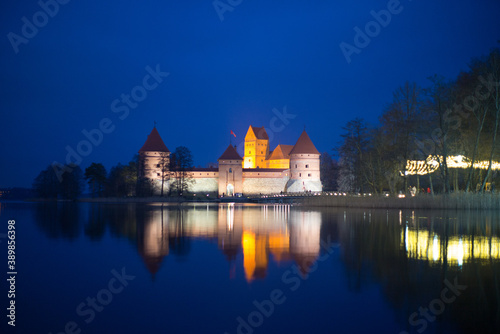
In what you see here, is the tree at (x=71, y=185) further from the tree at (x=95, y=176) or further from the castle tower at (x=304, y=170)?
the castle tower at (x=304, y=170)

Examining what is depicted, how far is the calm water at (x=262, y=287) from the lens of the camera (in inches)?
177

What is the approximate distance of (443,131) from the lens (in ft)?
79.0

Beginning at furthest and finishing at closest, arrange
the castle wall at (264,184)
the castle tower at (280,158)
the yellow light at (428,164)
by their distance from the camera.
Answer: the castle tower at (280,158) < the castle wall at (264,184) < the yellow light at (428,164)

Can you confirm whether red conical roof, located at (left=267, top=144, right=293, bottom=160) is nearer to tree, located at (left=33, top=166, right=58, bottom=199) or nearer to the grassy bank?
tree, located at (left=33, top=166, right=58, bottom=199)

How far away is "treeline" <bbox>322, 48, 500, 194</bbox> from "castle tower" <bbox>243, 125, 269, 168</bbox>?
64.8 meters

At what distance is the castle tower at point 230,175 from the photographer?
6888 centimetres

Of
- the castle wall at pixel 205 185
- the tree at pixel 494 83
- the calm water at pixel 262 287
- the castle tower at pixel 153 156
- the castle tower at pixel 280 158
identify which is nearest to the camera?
the calm water at pixel 262 287

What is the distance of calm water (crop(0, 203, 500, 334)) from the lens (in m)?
4.51

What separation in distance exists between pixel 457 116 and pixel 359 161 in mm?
8276

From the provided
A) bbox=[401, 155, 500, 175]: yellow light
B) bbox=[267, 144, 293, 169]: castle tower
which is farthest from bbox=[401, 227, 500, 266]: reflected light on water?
bbox=[267, 144, 293, 169]: castle tower

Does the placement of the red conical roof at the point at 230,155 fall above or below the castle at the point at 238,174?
above

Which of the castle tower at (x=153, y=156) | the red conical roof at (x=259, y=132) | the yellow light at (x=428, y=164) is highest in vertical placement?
the red conical roof at (x=259, y=132)

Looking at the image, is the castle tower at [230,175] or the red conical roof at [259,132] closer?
the castle tower at [230,175]

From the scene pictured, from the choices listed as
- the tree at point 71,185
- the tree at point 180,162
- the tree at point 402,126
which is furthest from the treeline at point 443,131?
the tree at point 71,185
